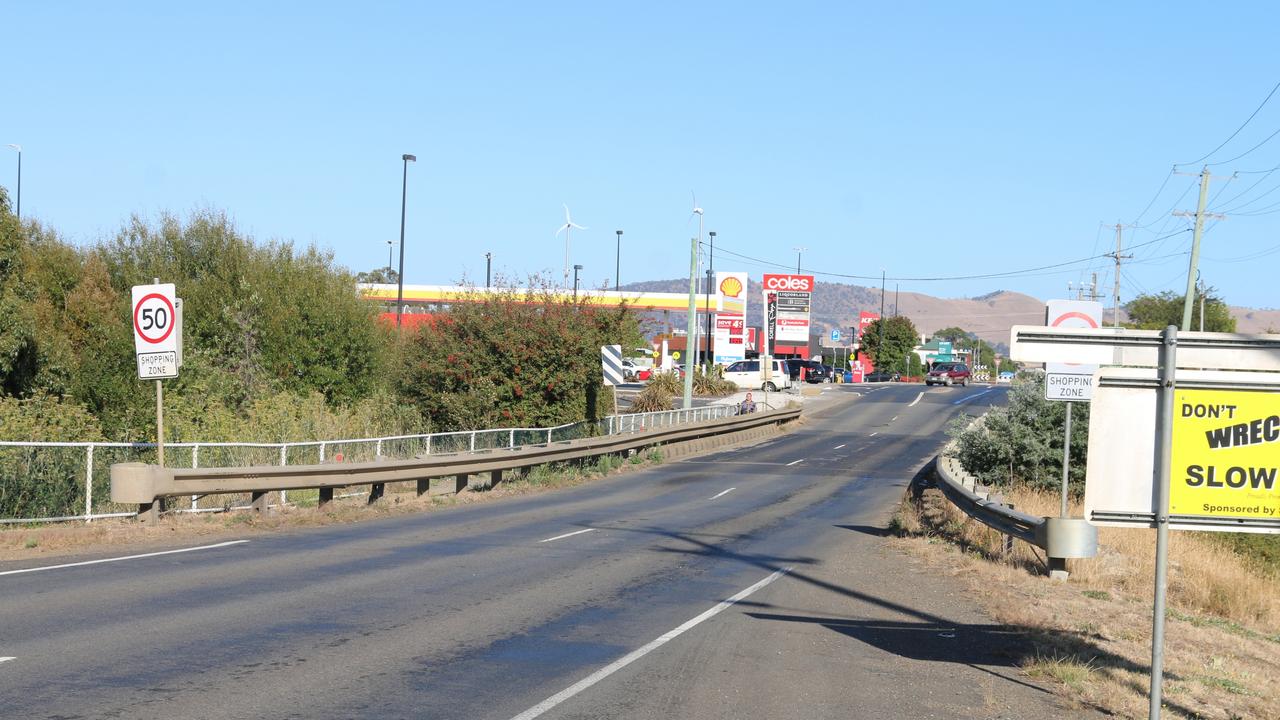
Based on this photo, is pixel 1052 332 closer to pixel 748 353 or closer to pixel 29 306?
pixel 29 306

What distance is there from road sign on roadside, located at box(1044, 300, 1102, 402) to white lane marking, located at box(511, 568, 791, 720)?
5.39 metres

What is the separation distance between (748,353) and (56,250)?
77.9 meters

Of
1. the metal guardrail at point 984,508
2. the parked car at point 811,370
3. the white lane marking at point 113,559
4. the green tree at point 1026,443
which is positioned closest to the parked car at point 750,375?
the parked car at point 811,370

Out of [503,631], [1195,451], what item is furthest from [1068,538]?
[503,631]

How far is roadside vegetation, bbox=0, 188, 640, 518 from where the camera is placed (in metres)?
31.4

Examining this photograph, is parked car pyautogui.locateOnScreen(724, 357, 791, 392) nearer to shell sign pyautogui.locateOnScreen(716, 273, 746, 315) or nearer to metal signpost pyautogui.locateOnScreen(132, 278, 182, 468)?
shell sign pyautogui.locateOnScreen(716, 273, 746, 315)

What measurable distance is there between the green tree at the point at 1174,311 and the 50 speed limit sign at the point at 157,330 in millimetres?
87823

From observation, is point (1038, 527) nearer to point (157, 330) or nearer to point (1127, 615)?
point (1127, 615)

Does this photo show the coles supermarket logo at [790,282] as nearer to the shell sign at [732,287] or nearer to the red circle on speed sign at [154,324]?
the shell sign at [732,287]

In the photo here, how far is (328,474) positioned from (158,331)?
4.17m

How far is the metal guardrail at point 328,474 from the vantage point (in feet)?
51.1

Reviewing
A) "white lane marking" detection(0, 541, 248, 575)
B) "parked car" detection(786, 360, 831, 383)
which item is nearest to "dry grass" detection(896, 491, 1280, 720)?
"white lane marking" detection(0, 541, 248, 575)

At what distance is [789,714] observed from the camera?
774 centimetres

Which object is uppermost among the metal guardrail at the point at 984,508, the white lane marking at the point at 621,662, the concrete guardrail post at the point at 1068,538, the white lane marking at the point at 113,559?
the concrete guardrail post at the point at 1068,538
